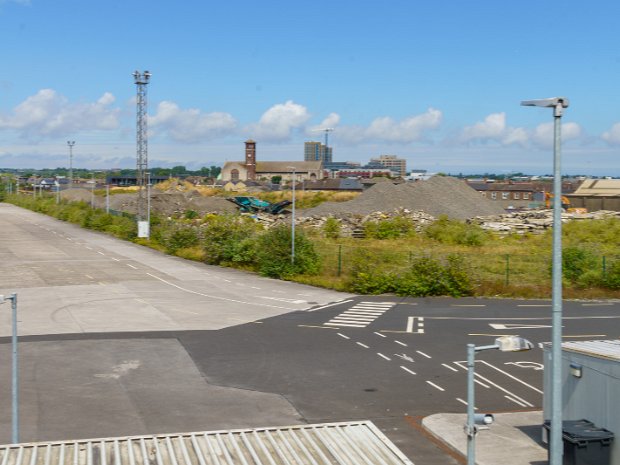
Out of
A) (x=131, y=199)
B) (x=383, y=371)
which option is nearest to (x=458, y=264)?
(x=383, y=371)

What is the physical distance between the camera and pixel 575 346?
16438 mm

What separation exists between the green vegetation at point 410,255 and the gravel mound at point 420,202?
10522mm

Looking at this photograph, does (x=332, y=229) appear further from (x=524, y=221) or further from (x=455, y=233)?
(x=524, y=221)

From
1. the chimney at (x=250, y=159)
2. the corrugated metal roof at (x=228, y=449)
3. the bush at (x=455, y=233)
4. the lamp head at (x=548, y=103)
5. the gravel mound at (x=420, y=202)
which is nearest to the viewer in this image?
the lamp head at (x=548, y=103)

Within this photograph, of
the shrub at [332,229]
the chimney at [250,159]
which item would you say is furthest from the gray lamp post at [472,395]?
the chimney at [250,159]

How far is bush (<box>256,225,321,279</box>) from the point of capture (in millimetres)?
42938

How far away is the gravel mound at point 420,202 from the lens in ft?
256

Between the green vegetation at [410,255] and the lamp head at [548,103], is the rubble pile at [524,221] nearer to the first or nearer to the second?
the green vegetation at [410,255]

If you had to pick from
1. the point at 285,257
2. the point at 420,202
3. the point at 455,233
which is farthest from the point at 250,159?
the point at 285,257

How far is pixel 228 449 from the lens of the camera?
14.9 metres

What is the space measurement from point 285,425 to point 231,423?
1334 mm

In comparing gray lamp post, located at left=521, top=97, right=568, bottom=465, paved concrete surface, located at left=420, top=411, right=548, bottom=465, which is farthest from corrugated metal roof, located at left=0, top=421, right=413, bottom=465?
gray lamp post, located at left=521, top=97, right=568, bottom=465

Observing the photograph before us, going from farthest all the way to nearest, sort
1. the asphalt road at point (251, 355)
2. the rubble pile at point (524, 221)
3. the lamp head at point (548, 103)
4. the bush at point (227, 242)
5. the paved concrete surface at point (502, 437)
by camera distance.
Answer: the rubble pile at point (524, 221) < the bush at point (227, 242) < the asphalt road at point (251, 355) < the paved concrete surface at point (502, 437) < the lamp head at point (548, 103)

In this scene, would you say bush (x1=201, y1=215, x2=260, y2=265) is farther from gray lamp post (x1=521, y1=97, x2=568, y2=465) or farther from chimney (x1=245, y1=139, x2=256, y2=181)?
chimney (x1=245, y1=139, x2=256, y2=181)
